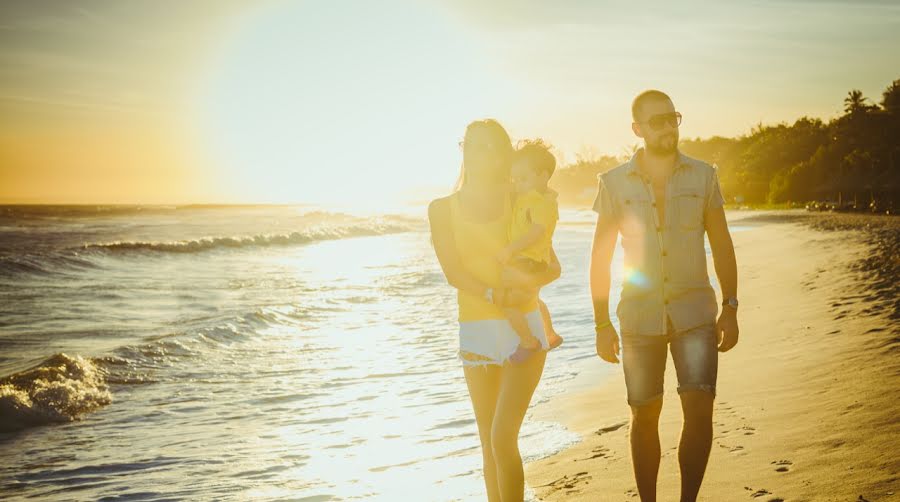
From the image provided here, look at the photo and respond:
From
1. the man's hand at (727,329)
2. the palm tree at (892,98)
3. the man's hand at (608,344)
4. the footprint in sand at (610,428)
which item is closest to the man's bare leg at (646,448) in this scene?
the man's hand at (608,344)

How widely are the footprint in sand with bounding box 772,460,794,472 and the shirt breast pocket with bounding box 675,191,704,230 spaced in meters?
1.76

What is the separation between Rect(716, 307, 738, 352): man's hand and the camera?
368cm

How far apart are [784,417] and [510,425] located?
311cm

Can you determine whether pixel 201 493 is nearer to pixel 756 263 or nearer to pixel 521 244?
pixel 521 244

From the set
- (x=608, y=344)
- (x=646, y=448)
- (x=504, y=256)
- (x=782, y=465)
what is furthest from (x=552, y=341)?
(x=782, y=465)

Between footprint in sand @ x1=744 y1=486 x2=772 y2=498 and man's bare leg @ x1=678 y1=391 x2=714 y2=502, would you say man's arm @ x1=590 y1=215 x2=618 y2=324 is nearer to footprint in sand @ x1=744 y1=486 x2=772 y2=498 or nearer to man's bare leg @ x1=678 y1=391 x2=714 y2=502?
man's bare leg @ x1=678 y1=391 x2=714 y2=502

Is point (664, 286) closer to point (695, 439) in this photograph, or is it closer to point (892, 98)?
point (695, 439)

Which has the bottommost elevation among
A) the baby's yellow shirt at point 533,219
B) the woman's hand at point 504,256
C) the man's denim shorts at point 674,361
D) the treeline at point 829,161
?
the man's denim shorts at point 674,361

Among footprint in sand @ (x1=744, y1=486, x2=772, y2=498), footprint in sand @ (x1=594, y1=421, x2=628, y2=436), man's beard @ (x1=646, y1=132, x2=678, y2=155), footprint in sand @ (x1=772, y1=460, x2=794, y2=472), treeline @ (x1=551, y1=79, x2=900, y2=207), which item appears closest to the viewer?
man's beard @ (x1=646, y1=132, x2=678, y2=155)

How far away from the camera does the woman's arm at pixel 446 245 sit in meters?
3.56

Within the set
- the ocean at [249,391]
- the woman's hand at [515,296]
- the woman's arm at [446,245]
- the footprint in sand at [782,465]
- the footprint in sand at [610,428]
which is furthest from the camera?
the footprint in sand at [610,428]

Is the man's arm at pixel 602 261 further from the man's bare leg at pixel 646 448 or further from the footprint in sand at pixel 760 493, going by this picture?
the footprint in sand at pixel 760 493

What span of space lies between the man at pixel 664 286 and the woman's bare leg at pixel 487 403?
624 mm

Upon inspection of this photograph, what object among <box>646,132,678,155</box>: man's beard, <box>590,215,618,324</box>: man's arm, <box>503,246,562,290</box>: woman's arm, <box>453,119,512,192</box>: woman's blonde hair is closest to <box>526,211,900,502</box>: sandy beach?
<box>590,215,618,324</box>: man's arm
